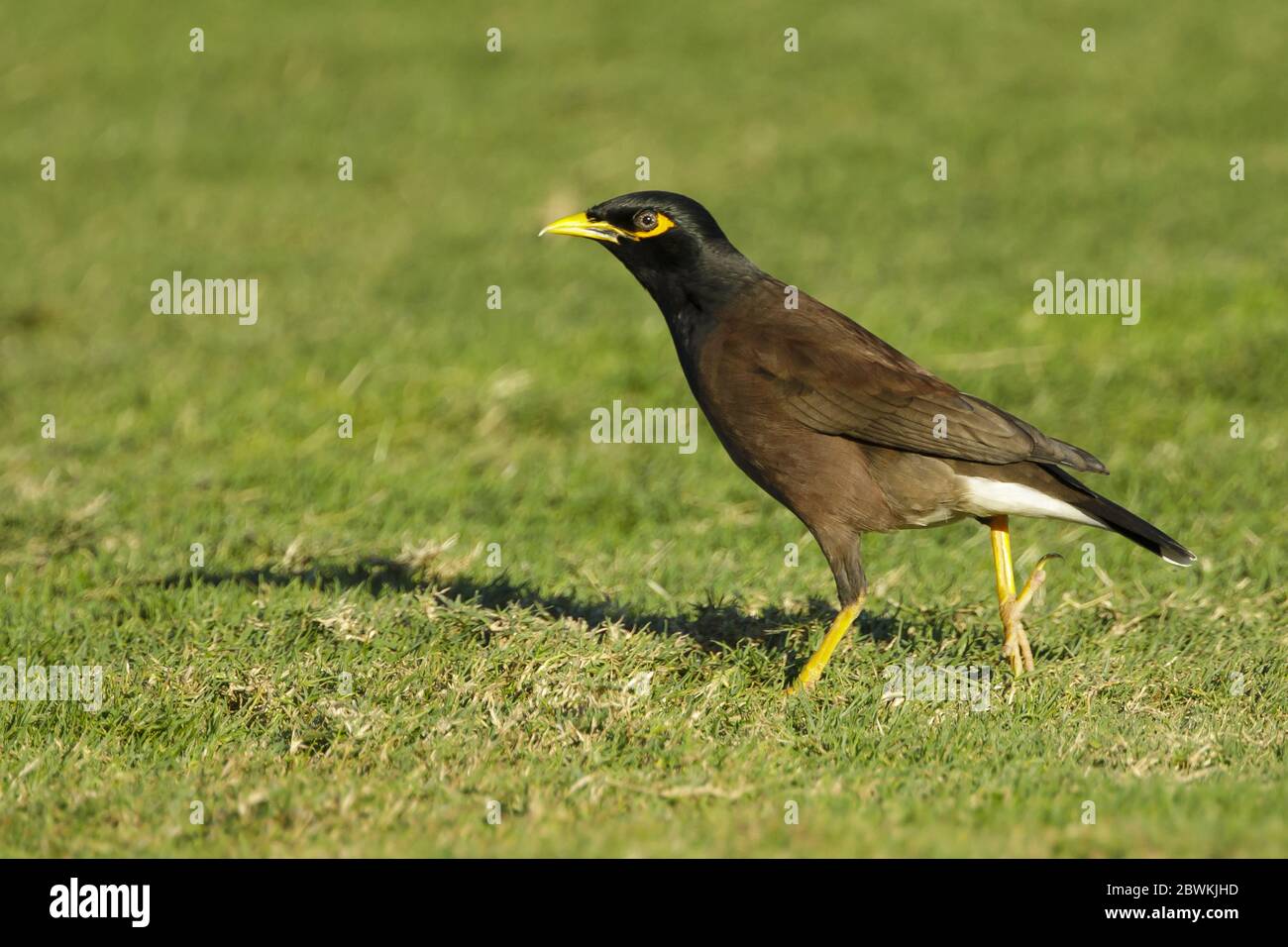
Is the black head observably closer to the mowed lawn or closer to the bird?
the bird

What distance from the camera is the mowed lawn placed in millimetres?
4973

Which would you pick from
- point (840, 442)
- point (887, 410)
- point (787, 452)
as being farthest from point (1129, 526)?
point (787, 452)

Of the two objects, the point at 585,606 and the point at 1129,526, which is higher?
the point at 1129,526

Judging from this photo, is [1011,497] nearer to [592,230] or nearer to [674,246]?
[674,246]

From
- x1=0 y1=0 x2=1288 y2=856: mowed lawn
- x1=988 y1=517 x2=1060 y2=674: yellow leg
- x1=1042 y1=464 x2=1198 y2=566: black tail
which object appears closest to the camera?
x1=0 y1=0 x2=1288 y2=856: mowed lawn

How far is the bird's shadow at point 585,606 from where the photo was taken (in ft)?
20.4

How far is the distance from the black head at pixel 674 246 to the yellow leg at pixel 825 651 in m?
1.27

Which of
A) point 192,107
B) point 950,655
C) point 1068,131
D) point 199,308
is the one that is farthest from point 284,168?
point 950,655

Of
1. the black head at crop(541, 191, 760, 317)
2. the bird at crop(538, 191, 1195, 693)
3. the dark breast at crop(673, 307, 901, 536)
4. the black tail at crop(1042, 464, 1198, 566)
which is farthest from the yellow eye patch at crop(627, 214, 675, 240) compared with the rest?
the black tail at crop(1042, 464, 1198, 566)

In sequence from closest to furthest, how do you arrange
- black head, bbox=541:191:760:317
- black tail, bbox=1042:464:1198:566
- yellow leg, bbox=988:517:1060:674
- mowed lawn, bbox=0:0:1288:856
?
1. mowed lawn, bbox=0:0:1288:856
2. black tail, bbox=1042:464:1198:566
3. yellow leg, bbox=988:517:1060:674
4. black head, bbox=541:191:760:317

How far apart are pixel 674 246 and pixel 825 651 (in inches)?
65.0

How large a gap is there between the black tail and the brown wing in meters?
0.13

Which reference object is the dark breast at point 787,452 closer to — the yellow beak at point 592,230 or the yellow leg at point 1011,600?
the yellow leg at point 1011,600

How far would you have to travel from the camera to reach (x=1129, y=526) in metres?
5.67
